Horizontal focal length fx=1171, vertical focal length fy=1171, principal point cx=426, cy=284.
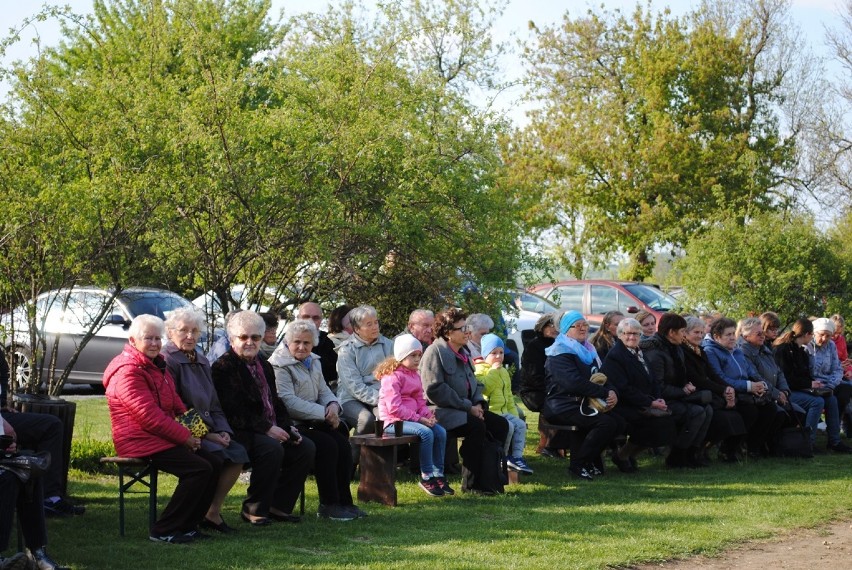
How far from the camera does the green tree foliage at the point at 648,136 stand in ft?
111

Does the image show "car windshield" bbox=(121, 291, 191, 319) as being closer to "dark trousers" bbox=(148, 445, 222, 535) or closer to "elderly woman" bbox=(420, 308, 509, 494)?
"elderly woman" bbox=(420, 308, 509, 494)

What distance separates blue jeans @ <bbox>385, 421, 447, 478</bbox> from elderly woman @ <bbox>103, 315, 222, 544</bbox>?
7.46 feet

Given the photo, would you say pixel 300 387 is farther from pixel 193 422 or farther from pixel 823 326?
pixel 823 326

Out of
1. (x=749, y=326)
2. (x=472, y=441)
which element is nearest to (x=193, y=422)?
(x=472, y=441)

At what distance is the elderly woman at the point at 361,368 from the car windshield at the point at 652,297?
12641 mm

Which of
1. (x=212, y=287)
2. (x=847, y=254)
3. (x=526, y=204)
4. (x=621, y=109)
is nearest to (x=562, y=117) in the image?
(x=621, y=109)

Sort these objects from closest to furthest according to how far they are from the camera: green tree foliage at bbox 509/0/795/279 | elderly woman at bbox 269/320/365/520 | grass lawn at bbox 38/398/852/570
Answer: grass lawn at bbox 38/398/852/570
elderly woman at bbox 269/320/365/520
green tree foliage at bbox 509/0/795/279

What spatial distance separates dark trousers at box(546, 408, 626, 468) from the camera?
11078 mm

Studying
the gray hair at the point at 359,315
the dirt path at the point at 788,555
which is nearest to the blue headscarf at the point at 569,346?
the gray hair at the point at 359,315

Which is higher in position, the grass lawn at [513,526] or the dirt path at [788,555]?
the grass lawn at [513,526]

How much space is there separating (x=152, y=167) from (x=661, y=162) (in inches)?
983

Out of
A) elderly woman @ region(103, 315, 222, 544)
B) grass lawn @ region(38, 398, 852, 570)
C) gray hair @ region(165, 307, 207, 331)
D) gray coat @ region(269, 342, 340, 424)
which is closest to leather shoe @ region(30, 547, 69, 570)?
grass lawn @ region(38, 398, 852, 570)

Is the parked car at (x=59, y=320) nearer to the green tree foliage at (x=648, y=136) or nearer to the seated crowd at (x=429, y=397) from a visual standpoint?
the seated crowd at (x=429, y=397)

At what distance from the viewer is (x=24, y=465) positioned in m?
6.62
